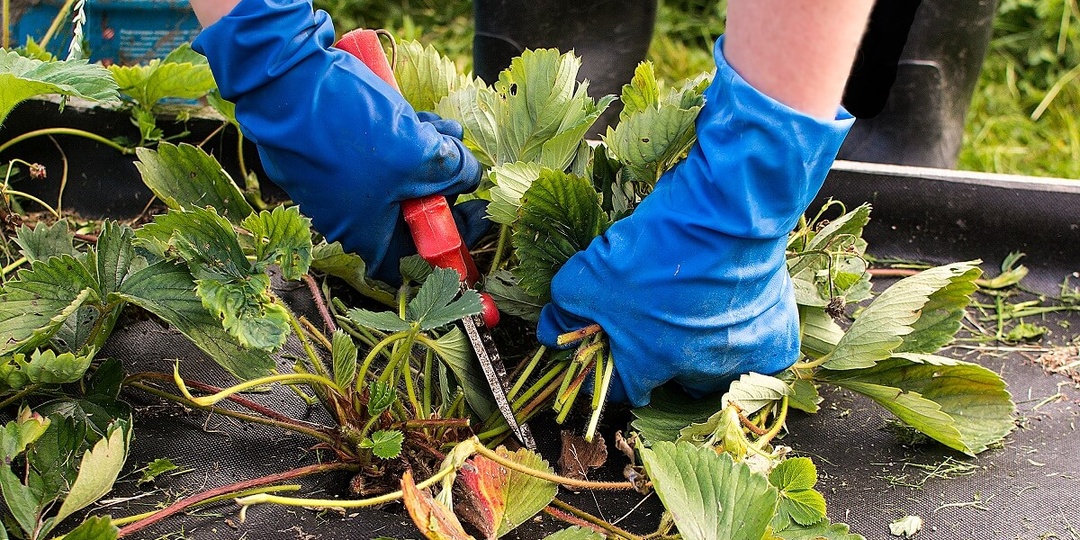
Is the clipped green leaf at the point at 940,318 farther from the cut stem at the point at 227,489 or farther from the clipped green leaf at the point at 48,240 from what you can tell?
the clipped green leaf at the point at 48,240

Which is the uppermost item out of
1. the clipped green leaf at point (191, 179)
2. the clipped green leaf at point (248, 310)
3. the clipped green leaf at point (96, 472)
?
the clipped green leaf at point (248, 310)

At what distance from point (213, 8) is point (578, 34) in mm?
890

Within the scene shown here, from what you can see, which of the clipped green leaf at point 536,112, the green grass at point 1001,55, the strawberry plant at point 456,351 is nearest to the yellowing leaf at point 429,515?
the strawberry plant at point 456,351

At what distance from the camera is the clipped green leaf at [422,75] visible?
1.17 meters

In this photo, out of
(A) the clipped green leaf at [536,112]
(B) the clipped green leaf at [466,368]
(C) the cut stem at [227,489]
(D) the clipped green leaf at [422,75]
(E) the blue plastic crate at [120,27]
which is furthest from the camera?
(E) the blue plastic crate at [120,27]

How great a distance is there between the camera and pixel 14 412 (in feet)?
3.00

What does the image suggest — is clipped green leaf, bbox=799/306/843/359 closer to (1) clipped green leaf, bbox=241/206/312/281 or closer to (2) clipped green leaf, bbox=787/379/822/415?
(2) clipped green leaf, bbox=787/379/822/415

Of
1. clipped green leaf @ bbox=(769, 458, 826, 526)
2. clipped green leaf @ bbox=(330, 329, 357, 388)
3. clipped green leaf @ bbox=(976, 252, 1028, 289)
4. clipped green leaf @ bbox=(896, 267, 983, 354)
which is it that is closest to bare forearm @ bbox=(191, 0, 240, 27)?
clipped green leaf @ bbox=(330, 329, 357, 388)

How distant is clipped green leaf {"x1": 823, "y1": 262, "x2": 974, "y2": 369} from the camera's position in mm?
946

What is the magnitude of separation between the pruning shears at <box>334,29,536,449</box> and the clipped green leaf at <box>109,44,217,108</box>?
30cm

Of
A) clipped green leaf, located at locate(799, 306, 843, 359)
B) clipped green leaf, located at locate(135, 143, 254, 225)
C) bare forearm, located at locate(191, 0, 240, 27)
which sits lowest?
clipped green leaf, located at locate(799, 306, 843, 359)

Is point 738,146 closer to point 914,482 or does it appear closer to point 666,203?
point 666,203

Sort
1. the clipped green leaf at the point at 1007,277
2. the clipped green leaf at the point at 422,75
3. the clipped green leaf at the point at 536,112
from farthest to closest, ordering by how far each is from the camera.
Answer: the clipped green leaf at the point at 1007,277
the clipped green leaf at the point at 422,75
the clipped green leaf at the point at 536,112

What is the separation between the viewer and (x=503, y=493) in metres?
0.80
